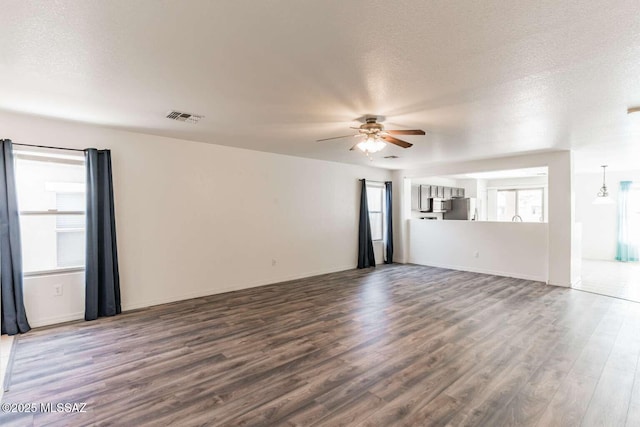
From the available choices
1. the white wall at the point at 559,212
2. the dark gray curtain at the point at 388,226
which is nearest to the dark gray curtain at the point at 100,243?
the dark gray curtain at the point at 388,226

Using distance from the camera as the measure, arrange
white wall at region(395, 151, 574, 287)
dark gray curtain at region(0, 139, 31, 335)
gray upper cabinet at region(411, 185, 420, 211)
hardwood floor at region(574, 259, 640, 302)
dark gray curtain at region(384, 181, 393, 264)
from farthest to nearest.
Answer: gray upper cabinet at region(411, 185, 420, 211) → dark gray curtain at region(384, 181, 393, 264) → white wall at region(395, 151, 574, 287) → hardwood floor at region(574, 259, 640, 302) → dark gray curtain at region(0, 139, 31, 335)

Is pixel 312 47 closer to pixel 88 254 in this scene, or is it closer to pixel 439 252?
pixel 88 254

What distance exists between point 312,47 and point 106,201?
367 centimetres

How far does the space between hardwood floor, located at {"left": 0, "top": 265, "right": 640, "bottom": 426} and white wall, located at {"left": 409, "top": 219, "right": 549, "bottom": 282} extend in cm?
158

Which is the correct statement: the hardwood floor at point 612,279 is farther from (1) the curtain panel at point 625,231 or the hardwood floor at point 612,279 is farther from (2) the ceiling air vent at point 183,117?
(2) the ceiling air vent at point 183,117

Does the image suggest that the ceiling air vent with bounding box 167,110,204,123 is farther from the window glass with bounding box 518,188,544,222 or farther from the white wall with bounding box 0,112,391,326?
the window glass with bounding box 518,188,544,222

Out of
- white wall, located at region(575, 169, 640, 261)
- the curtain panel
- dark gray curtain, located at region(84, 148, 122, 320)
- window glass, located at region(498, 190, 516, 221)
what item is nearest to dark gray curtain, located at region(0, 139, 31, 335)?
dark gray curtain, located at region(84, 148, 122, 320)

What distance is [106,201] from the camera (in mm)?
4258

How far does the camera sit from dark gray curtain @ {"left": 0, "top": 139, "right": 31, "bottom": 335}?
11.8 ft

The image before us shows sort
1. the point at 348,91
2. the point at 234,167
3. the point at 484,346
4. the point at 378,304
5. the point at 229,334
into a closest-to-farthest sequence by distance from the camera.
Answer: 1. the point at 348,91
2. the point at 484,346
3. the point at 229,334
4. the point at 378,304
5. the point at 234,167

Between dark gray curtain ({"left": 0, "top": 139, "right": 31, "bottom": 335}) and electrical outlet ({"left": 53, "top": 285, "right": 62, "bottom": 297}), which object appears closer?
dark gray curtain ({"left": 0, "top": 139, "right": 31, "bottom": 335})

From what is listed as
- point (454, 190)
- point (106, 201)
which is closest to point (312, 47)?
point (106, 201)

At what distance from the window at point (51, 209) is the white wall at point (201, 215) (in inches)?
9.4

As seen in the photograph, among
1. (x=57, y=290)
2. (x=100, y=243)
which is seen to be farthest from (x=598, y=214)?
(x=57, y=290)
